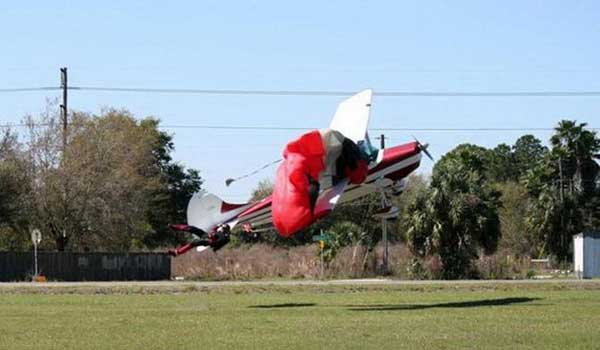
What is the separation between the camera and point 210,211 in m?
39.6

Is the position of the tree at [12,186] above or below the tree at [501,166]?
below

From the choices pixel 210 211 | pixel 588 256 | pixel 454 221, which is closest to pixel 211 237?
pixel 210 211

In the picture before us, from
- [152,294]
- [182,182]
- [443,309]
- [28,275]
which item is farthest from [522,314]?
[182,182]

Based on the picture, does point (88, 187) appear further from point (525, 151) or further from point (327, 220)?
point (525, 151)

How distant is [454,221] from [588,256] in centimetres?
738

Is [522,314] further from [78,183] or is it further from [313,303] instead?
[78,183]

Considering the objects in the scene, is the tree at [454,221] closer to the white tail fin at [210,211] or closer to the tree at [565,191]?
the tree at [565,191]

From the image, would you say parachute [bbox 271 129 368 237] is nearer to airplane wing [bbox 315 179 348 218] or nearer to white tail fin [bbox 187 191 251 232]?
airplane wing [bbox 315 179 348 218]

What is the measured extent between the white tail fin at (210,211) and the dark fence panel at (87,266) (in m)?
24.0

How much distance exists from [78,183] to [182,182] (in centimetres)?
3542

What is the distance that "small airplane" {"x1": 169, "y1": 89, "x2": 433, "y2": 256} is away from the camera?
34.4 m

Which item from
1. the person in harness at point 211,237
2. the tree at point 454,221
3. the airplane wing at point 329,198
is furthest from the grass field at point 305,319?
the tree at point 454,221

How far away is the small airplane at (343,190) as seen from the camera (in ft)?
113

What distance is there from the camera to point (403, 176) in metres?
37.1
